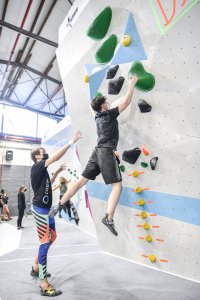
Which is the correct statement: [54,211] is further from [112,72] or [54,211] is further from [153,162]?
[112,72]

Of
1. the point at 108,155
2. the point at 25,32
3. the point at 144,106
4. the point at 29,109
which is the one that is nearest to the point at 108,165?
the point at 108,155

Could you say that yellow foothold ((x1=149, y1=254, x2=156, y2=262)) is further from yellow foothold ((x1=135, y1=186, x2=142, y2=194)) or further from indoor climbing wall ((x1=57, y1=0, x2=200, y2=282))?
yellow foothold ((x1=135, y1=186, x2=142, y2=194))

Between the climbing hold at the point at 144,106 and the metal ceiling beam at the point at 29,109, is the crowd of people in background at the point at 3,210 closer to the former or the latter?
the metal ceiling beam at the point at 29,109

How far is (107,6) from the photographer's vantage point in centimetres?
249

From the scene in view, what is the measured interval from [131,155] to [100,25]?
137cm

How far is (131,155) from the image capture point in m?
2.56

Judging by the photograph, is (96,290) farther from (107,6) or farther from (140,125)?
(107,6)

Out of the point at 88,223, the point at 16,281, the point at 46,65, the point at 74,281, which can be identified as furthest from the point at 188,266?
the point at 46,65

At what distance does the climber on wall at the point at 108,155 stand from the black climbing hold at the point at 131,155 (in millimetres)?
166

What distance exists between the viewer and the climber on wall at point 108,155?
232 centimetres

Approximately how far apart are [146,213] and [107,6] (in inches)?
84.5

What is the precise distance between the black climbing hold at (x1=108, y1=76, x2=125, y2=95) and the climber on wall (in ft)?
0.58

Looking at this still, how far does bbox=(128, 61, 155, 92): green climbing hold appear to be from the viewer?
87.7 inches

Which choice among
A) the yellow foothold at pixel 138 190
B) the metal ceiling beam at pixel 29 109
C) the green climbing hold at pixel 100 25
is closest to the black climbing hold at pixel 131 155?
the yellow foothold at pixel 138 190
